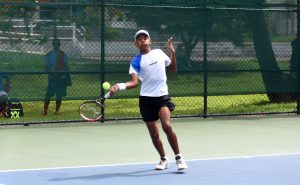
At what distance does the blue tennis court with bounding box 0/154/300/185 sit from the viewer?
798cm

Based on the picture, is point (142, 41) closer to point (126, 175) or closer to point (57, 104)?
point (126, 175)

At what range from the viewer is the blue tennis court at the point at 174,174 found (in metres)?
7.98

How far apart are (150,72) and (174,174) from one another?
1163 mm

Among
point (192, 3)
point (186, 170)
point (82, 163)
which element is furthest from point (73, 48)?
point (186, 170)

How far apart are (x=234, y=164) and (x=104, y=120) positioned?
4.91 metres

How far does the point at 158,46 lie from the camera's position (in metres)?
13.8

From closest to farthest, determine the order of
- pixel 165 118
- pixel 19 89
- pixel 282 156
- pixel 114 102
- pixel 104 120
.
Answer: pixel 165 118 < pixel 282 156 < pixel 19 89 < pixel 104 120 < pixel 114 102

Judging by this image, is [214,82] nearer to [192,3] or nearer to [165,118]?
[192,3]

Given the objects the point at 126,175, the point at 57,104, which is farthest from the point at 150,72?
the point at 57,104

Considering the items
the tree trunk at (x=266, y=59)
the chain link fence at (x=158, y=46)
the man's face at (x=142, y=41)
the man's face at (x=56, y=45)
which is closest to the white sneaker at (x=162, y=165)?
the man's face at (x=142, y=41)

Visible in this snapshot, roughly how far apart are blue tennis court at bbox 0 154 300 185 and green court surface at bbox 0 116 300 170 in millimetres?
499

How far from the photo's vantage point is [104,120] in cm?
1376

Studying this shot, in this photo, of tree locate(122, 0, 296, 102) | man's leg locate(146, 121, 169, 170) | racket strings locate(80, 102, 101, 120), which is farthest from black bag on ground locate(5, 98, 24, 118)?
man's leg locate(146, 121, 169, 170)

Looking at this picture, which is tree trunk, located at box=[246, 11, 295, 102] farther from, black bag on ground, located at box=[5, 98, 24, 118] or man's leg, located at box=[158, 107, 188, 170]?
man's leg, located at box=[158, 107, 188, 170]
